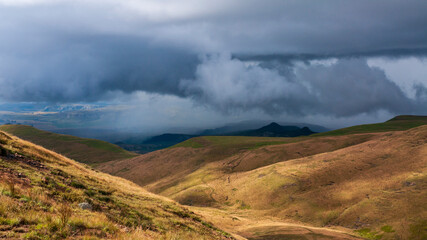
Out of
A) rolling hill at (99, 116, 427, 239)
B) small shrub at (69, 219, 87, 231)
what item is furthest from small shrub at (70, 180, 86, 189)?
rolling hill at (99, 116, 427, 239)

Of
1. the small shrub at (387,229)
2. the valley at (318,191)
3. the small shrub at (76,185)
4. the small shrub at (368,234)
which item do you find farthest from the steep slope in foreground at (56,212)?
the small shrub at (387,229)

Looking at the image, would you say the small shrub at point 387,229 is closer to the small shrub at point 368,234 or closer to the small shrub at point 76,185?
the small shrub at point 368,234

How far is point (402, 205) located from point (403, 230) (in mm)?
9730

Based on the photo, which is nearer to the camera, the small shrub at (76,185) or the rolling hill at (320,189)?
the small shrub at (76,185)

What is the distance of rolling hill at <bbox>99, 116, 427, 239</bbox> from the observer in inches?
2458

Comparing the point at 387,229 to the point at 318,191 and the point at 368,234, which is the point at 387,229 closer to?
the point at 368,234

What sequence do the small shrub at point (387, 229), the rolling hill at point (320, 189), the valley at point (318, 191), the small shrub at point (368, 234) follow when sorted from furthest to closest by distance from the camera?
the rolling hill at point (320, 189), the small shrub at point (387, 229), the valley at point (318, 191), the small shrub at point (368, 234)

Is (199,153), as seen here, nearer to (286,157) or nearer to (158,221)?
(286,157)

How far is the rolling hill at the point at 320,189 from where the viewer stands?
62.4 meters

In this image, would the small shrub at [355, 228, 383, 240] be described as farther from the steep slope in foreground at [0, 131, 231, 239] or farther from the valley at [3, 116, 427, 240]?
the steep slope in foreground at [0, 131, 231, 239]

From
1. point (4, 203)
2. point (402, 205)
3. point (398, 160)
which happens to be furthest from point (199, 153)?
point (4, 203)

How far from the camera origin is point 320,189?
88.6 m

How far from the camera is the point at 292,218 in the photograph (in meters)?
77.8

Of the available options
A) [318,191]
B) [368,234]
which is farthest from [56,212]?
[318,191]
